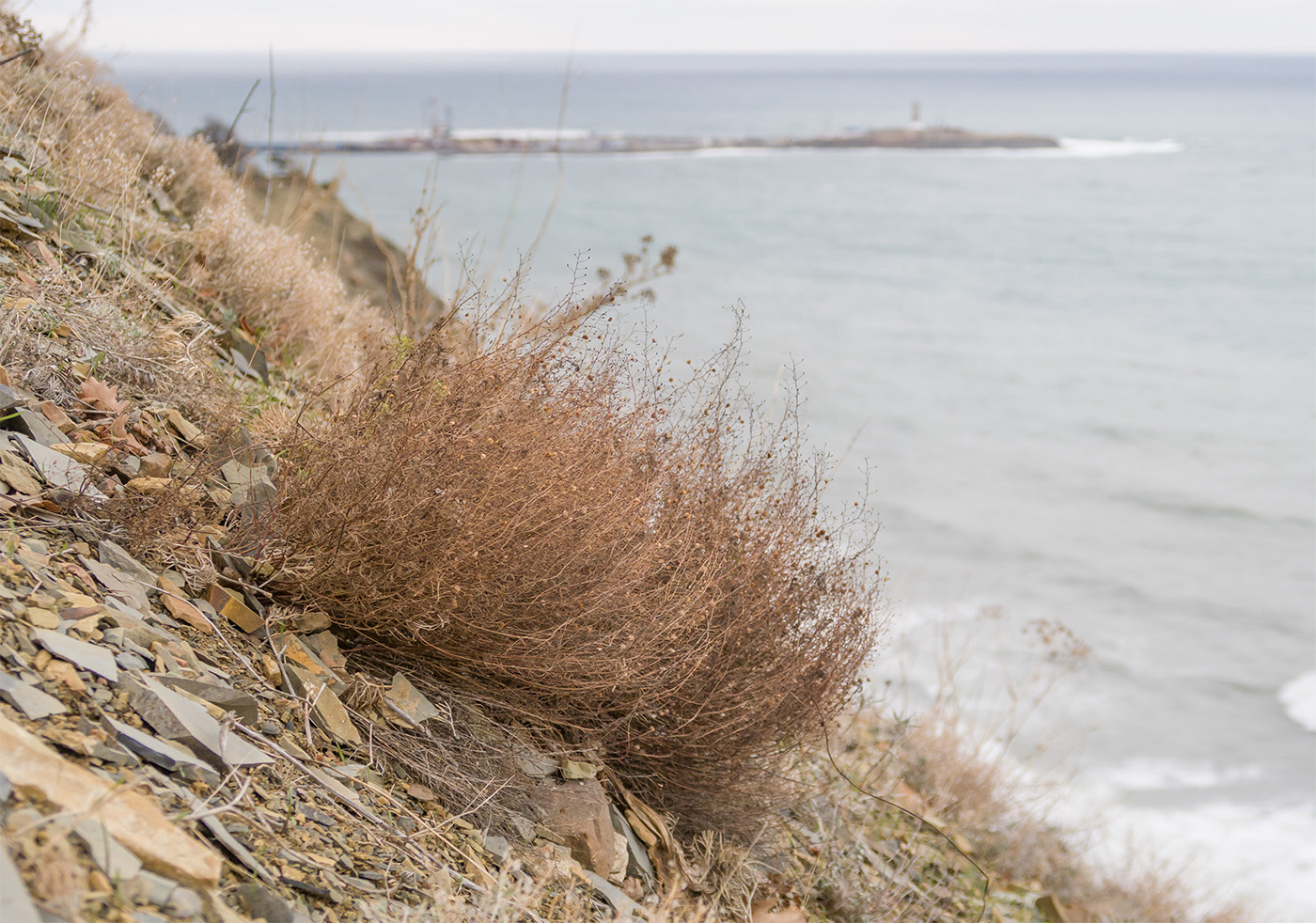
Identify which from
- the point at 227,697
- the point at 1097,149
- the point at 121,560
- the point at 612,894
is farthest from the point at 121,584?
the point at 1097,149

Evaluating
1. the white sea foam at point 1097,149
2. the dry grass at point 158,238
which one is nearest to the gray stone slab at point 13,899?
the dry grass at point 158,238

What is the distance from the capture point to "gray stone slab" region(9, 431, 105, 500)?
2.10 m

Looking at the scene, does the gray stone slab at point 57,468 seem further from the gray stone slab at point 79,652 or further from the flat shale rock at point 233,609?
the gray stone slab at point 79,652

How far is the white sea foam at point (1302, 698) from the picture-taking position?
279 inches

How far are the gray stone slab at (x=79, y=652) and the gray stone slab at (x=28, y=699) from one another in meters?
0.11

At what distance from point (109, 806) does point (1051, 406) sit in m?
14.2

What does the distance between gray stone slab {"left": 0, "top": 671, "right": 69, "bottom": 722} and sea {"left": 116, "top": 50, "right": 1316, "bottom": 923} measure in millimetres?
1597

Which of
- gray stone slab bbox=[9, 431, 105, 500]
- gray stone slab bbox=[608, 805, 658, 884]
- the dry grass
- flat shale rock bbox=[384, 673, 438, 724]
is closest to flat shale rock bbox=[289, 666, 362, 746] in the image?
flat shale rock bbox=[384, 673, 438, 724]

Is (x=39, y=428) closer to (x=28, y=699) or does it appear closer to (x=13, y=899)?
(x=28, y=699)

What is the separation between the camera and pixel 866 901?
307 cm

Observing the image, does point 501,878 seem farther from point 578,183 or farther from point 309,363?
point 578,183

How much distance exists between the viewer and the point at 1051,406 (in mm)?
13766

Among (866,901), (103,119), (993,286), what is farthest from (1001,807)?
(993,286)

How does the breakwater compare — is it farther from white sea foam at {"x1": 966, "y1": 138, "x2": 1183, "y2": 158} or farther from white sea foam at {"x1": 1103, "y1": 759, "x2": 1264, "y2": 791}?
white sea foam at {"x1": 1103, "y1": 759, "x2": 1264, "y2": 791}
